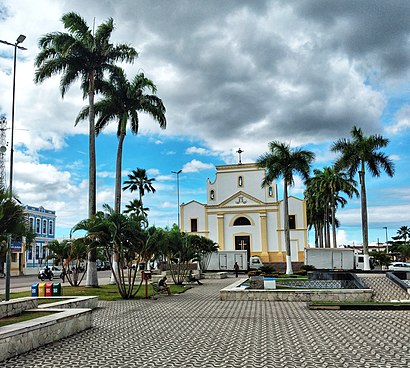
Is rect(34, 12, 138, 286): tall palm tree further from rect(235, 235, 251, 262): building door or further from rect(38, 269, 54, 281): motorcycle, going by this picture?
rect(235, 235, 251, 262): building door

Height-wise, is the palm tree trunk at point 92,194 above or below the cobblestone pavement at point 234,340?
above

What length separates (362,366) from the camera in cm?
738

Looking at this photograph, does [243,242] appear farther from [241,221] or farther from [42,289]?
[42,289]

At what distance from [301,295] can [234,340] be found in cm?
910

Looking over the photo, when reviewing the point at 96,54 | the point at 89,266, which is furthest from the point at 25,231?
the point at 96,54

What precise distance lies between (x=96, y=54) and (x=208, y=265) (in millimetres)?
25870

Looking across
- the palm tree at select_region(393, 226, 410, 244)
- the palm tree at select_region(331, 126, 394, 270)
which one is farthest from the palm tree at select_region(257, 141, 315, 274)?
the palm tree at select_region(393, 226, 410, 244)

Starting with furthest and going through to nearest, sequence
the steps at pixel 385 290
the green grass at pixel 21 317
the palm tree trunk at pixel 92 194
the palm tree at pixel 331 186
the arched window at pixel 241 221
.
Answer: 1. the arched window at pixel 241 221
2. the palm tree at pixel 331 186
3. the palm tree trunk at pixel 92 194
4. the steps at pixel 385 290
5. the green grass at pixel 21 317

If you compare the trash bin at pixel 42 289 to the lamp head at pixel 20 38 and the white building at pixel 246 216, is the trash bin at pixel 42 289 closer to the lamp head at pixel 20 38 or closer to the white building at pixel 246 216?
the lamp head at pixel 20 38

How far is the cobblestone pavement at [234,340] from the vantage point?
25.6ft

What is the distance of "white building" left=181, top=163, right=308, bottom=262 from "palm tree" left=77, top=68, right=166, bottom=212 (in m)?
30.6

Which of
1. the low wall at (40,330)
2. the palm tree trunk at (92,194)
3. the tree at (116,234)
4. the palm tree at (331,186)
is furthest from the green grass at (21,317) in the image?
the palm tree at (331,186)

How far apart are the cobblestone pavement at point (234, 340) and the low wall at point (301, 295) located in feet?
→ 8.59

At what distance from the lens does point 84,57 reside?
84.1 ft
